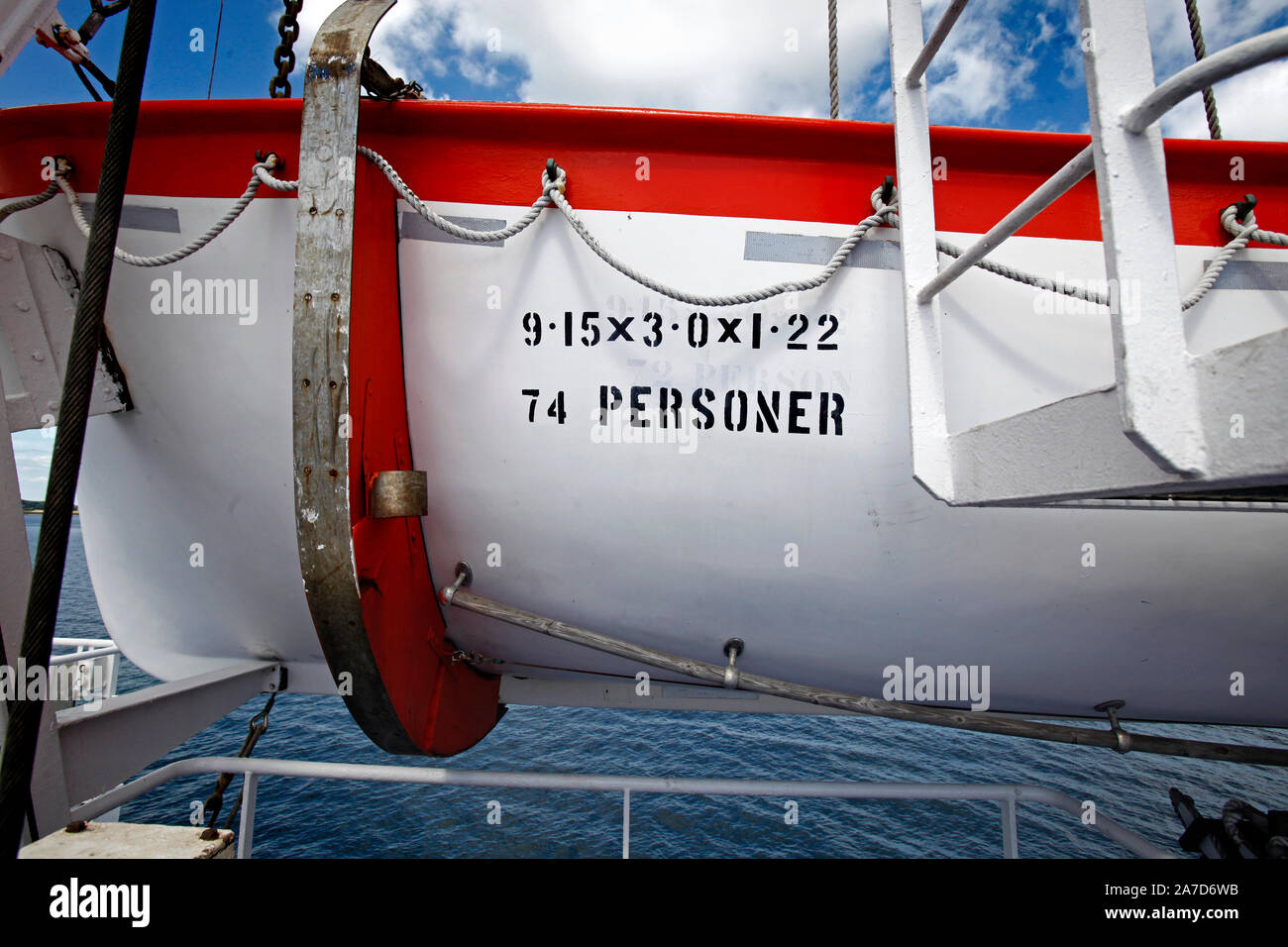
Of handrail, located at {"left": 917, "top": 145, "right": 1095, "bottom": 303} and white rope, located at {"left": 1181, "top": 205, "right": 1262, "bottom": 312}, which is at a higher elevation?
white rope, located at {"left": 1181, "top": 205, "right": 1262, "bottom": 312}

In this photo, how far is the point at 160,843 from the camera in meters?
1.26

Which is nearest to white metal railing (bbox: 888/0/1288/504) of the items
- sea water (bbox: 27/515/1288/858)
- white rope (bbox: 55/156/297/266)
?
white rope (bbox: 55/156/297/266)

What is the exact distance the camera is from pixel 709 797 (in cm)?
647

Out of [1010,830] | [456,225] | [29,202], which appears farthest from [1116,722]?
[29,202]

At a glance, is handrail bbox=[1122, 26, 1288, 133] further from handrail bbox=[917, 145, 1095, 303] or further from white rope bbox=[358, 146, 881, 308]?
white rope bbox=[358, 146, 881, 308]

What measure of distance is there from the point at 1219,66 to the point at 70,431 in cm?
172

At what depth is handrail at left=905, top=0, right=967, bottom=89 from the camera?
4.16ft

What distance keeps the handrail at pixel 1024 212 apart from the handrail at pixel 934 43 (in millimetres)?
380

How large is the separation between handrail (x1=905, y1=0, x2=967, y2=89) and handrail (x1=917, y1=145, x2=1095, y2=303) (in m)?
0.38

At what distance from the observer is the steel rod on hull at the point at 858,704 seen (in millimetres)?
1840

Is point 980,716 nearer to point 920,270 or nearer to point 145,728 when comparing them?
point 920,270
